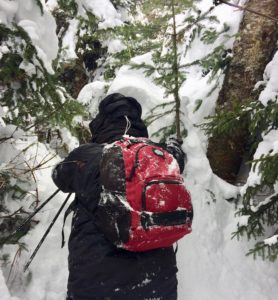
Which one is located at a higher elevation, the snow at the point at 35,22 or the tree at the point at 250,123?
the snow at the point at 35,22

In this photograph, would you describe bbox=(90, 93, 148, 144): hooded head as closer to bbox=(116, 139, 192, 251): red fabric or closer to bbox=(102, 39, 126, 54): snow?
bbox=(116, 139, 192, 251): red fabric

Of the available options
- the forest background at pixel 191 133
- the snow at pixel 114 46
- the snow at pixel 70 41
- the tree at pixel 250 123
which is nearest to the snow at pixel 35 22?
the forest background at pixel 191 133

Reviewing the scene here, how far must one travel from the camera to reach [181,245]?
481 centimetres

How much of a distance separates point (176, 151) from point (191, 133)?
111cm

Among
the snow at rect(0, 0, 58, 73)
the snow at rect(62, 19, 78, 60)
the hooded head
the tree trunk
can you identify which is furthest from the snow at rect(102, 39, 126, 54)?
the hooded head

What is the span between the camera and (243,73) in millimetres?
5074

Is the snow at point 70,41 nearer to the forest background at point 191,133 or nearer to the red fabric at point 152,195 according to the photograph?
the forest background at point 191,133

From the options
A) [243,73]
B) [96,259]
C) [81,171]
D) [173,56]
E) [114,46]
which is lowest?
[96,259]

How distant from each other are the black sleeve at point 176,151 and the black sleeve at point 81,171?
43.5 inches

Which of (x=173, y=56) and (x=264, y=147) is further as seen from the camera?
(x=173, y=56)

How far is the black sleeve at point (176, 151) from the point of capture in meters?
4.11

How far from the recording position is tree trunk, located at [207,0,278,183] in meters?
4.97

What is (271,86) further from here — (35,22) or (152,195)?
(35,22)

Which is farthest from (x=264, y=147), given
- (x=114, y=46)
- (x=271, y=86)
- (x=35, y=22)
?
(x=114, y=46)
